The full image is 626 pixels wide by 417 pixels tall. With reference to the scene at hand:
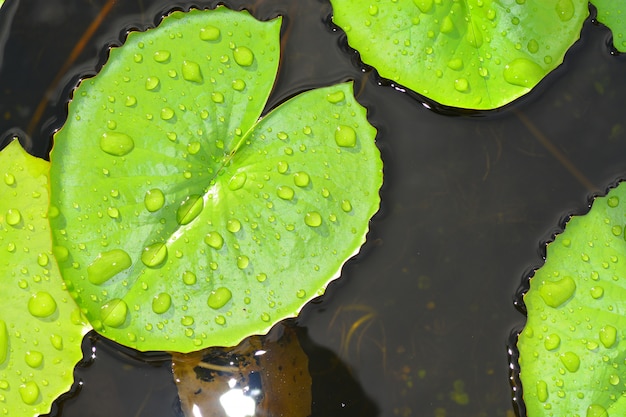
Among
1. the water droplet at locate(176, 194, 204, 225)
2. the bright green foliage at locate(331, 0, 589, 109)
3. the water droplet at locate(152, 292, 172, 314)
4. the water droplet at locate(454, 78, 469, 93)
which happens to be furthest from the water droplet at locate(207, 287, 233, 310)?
the water droplet at locate(454, 78, 469, 93)

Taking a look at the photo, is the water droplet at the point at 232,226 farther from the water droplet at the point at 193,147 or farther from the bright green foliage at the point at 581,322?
the bright green foliage at the point at 581,322

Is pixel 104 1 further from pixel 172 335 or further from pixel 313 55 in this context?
pixel 172 335

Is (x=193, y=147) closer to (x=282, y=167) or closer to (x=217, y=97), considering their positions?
(x=217, y=97)

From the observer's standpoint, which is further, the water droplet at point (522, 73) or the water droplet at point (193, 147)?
the water droplet at point (522, 73)

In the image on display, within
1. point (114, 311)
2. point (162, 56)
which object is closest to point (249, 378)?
point (114, 311)

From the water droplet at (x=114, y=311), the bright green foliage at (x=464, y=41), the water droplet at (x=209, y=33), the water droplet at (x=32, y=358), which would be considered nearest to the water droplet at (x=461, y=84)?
the bright green foliage at (x=464, y=41)
